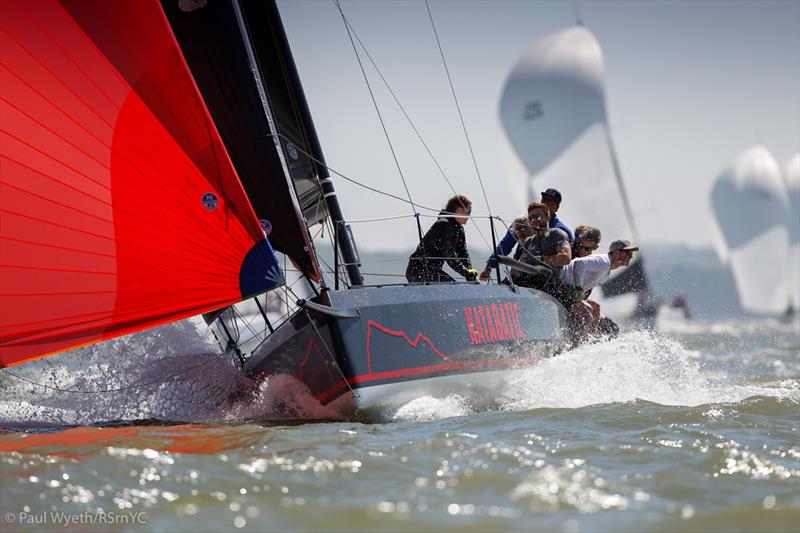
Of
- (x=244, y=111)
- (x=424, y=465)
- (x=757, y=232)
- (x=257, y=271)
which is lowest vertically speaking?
(x=757, y=232)

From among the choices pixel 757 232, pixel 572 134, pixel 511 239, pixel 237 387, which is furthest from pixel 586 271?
pixel 757 232

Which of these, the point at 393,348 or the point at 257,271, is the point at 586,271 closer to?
the point at 393,348

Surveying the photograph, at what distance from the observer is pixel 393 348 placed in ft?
15.4

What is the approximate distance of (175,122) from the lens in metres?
4.67

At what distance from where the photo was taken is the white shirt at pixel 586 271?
633 centimetres

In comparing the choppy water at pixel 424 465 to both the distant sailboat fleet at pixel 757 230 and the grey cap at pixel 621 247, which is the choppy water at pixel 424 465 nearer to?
the grey cap at pixel 621 247

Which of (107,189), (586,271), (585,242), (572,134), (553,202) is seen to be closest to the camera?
(107,189)

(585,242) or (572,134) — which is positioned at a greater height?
(572,134)

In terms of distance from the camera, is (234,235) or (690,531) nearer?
(690,531)

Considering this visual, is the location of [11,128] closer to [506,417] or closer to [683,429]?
[506,417]

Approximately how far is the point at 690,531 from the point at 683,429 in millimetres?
1529

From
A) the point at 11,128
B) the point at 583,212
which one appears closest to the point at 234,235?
the point at 11,128

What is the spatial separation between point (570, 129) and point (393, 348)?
1677cm

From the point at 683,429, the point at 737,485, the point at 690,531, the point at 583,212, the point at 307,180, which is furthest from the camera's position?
the point at 583,212
